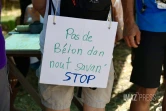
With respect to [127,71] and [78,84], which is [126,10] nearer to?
[78,84]

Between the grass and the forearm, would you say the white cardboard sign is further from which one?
the grass

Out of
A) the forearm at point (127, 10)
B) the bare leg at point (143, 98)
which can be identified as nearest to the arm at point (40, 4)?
the forearm at point (127, 10)

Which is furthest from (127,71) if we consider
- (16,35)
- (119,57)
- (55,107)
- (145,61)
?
(55,107)

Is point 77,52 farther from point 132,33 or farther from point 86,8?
point 132,33

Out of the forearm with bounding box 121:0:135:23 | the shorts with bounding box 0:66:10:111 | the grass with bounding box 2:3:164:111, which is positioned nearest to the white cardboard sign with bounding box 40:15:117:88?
the shorts with bounding box 0:66:10:111

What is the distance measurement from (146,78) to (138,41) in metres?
0.28

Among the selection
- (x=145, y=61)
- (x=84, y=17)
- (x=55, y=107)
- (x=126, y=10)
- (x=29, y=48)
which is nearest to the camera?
(x=84, y=17)

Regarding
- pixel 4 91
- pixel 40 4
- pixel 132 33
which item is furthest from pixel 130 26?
pixel 4 91

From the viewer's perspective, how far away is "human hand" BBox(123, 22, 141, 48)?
67.9 inches

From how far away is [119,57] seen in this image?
4.28 metres

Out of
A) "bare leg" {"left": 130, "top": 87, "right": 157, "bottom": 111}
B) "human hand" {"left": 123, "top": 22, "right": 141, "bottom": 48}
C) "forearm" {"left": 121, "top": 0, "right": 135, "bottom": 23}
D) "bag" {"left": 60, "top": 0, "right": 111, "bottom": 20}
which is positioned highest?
"bag" {"left": 60, "top": 0, "right": 111, "bottom": 20}

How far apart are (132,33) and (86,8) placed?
0.42 metres

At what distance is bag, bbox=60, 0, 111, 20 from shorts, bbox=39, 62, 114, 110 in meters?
0.37

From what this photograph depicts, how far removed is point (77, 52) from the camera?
1.47m
